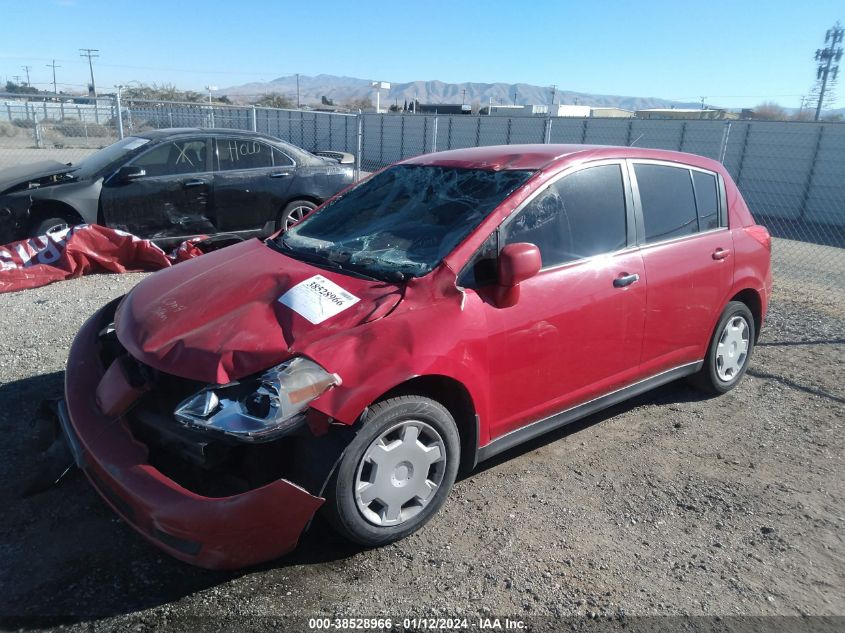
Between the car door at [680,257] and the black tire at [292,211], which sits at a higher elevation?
the car door at [680,257]

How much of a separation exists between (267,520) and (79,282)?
5.62 meters

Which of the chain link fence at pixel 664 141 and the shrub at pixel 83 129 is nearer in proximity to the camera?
the chain link fence at pixel 664 141

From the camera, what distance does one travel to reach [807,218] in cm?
1794

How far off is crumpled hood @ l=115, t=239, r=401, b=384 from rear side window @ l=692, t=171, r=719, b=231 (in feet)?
8.33

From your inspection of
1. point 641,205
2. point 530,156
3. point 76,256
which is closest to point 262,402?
point 530,156

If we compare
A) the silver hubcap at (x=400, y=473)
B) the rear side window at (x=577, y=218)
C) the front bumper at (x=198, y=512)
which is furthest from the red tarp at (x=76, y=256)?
the silver hubcap at (x=400, y=473)

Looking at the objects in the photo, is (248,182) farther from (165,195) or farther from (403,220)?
(403,220)

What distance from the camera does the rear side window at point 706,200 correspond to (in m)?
4.54

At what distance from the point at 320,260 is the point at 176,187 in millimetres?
5443

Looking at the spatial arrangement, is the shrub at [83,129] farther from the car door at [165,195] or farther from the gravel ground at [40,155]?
the car door at [165,195]

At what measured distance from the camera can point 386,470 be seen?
2.95m

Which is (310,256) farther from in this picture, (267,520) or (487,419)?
(267,520)

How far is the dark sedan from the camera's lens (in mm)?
7672

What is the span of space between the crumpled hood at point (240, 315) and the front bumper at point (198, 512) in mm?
439
